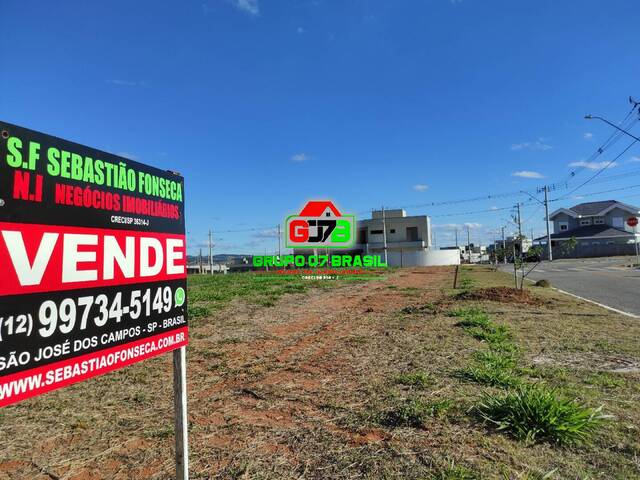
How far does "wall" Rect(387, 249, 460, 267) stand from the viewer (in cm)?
6231

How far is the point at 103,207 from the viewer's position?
90.3 inches

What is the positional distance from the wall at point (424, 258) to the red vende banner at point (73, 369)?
61.4 m

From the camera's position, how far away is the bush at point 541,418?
11.1 ft

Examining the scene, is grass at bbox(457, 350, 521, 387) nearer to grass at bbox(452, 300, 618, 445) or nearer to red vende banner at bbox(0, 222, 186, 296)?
grass at bbox(452, 300, 618, 445)

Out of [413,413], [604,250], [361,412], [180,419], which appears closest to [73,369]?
[180,419]

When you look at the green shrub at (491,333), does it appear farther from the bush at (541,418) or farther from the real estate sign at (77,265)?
the real estate sign at (77,265)

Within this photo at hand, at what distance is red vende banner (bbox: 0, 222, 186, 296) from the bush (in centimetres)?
311

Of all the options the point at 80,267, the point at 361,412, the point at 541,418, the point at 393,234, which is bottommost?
the point at 361,412

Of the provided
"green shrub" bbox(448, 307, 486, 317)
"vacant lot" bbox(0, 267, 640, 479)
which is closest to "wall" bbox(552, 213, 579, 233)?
"green shrub" bbox(448, 307, 486, 317)

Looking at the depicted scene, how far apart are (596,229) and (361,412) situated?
77.6m

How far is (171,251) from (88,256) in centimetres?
70

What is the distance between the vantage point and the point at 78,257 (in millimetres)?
2119

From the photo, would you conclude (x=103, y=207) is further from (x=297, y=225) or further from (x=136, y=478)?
(x=297, y=225)

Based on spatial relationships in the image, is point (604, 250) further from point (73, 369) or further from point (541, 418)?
point (73, 369)
